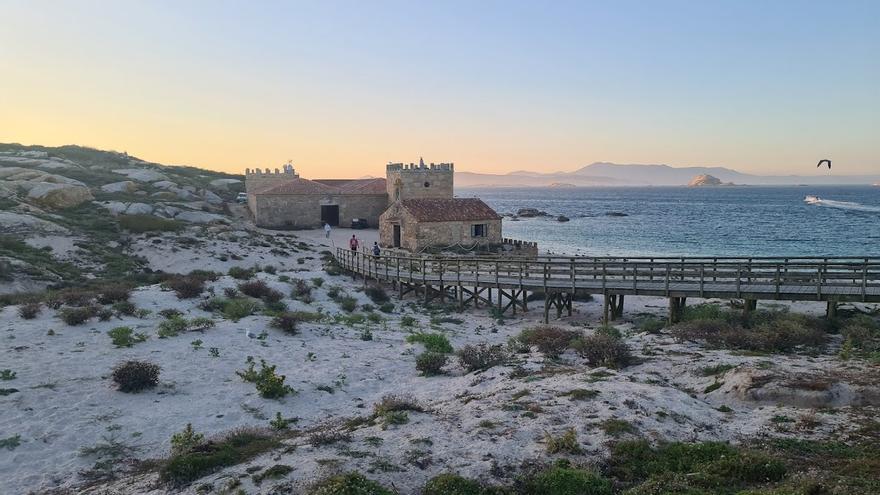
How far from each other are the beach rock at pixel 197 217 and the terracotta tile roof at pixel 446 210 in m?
17.7

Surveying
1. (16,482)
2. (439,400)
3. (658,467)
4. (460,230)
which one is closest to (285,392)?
(439,400)

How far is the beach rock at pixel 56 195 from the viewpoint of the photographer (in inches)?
1720

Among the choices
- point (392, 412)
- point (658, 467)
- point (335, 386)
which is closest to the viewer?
point (658, 467)

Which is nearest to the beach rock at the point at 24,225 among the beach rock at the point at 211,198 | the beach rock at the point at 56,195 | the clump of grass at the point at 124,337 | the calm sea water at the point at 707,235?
the beach rock at the point at 56,195

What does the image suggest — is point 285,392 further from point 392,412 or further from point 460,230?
point 460,230

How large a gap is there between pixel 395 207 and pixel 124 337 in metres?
26.8

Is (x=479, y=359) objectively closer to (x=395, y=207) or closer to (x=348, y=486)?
(x=348, y=486)

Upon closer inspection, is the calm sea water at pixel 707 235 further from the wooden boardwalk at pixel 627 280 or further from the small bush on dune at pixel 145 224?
the small bush on dune at pixel 145 224

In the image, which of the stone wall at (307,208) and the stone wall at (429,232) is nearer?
the stone wall at (429,232)

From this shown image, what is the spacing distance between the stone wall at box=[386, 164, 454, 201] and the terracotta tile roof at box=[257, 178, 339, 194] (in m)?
7.58

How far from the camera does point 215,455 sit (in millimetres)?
9211

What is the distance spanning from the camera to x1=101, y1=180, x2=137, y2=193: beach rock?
2241 inches

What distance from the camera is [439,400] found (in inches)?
507

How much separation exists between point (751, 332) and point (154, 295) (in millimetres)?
20295
